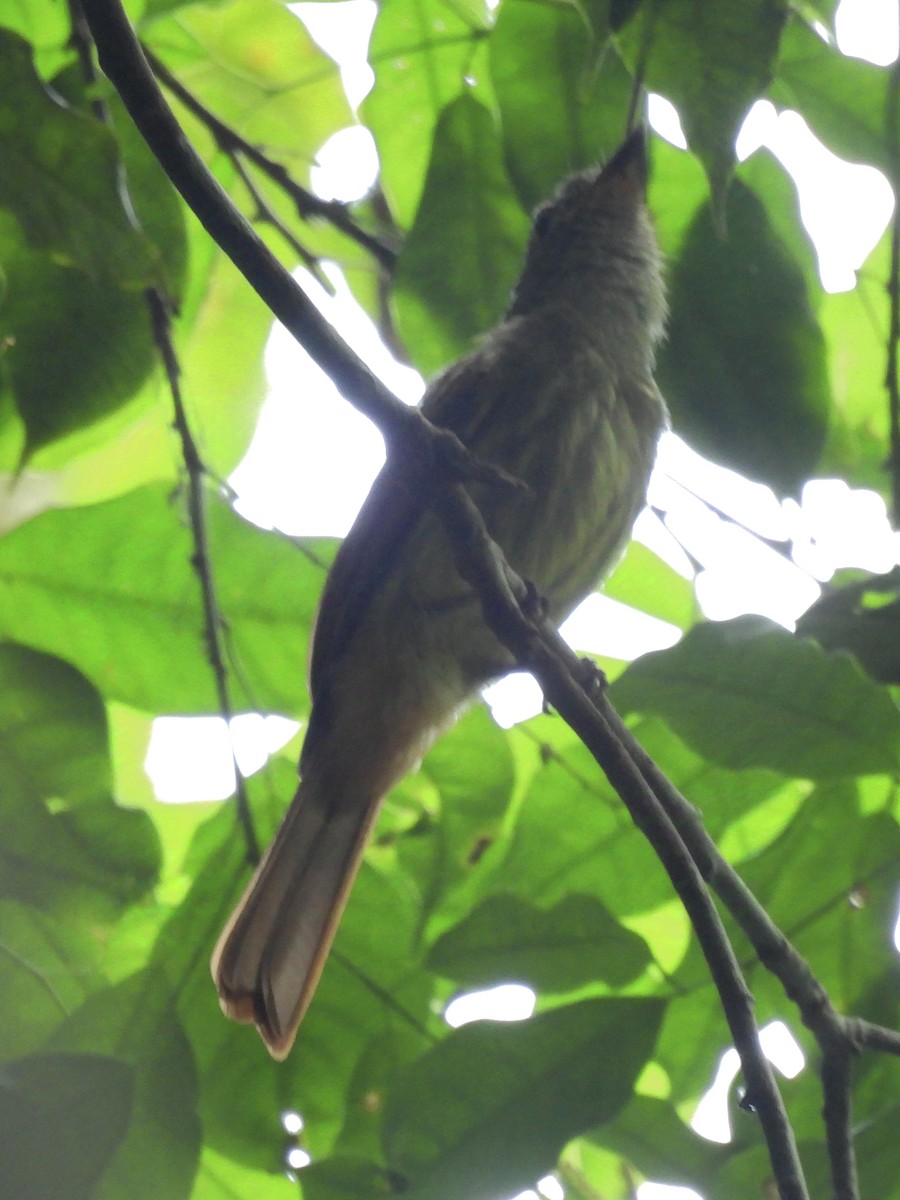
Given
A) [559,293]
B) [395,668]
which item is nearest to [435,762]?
[395,668]

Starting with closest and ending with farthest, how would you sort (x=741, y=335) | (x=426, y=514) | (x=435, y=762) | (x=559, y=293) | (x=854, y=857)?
(x=854, y=857), (x=741, y=335), (x=435, y=762), (x=426, y=514), (x=559, y=293)

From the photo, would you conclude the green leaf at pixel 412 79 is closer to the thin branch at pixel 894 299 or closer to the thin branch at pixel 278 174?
the thin branch at pixel 278 174

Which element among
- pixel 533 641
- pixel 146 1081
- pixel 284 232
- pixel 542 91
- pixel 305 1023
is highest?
pixel 284 232

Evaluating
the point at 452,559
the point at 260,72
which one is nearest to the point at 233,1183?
the point at 452,559

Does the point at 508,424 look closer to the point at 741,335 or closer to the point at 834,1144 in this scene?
the point at 741,335

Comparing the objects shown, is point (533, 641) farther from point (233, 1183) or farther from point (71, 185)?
point (233, 1183)

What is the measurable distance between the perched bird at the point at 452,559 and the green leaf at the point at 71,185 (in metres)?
0.76

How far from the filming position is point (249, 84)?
254 centimetres

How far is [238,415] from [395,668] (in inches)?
20.6

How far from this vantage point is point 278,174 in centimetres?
246

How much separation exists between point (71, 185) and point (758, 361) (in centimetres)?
96

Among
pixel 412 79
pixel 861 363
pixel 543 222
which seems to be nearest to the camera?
pixel 412 79

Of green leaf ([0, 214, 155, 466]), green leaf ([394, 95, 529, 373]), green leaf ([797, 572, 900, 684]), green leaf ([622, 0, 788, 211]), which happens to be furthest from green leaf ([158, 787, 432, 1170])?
green leaf ([622, 0, 788, 211])

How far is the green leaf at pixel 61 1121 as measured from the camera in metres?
1.55
